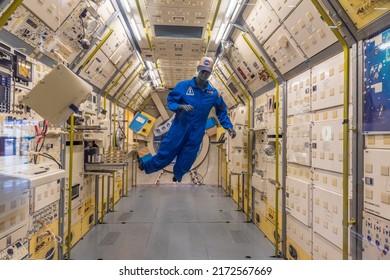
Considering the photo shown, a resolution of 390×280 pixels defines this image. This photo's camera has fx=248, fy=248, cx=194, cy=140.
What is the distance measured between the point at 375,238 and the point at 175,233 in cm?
291

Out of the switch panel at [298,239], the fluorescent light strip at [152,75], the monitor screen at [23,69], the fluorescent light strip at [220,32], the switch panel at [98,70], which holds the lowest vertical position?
the switch panel at [298,239]

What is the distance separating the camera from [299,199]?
308 centimetres

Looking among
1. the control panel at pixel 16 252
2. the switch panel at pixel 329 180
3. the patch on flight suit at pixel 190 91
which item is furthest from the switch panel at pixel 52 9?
the switch panel at pixel 329 180

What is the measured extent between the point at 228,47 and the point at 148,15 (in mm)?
1641

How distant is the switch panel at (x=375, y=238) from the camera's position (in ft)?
5.78

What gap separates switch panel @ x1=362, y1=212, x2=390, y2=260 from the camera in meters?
1.76

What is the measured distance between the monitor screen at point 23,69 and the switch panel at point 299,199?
3.18 metres

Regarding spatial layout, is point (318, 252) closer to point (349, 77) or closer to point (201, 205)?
point (349, 77)

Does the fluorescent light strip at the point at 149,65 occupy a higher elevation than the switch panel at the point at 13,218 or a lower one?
higher

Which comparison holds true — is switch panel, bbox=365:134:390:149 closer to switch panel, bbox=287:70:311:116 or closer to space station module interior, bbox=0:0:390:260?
space station module interior, bbox=0:0:390:260

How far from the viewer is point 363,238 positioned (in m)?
1.99

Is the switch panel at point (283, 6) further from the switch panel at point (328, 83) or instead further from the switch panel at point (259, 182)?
the switch panel at point (259, 182)

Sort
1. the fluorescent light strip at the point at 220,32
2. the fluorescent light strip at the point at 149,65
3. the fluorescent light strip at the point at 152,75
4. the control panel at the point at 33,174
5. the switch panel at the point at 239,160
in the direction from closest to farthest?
the control panel at the point at 33,174 < the fluorescent light strip at the point at 220,32 < the switch panel at the point at 239,160 < the fluorescent light strip at the point at 149,65 < the fluorescent light strip at the point at 152,75

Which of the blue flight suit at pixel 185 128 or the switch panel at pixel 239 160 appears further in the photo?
the switch panel at pixel 239 160
